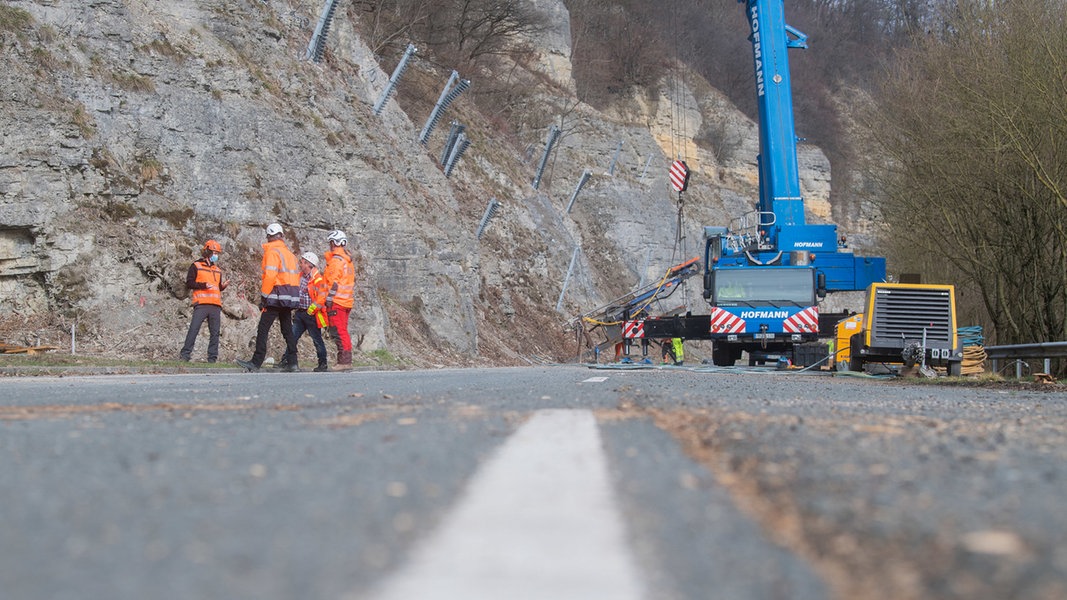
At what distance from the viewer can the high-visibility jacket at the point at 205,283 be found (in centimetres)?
1666

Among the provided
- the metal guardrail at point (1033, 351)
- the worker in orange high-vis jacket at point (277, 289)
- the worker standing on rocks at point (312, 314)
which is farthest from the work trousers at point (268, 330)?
the metal guardrail at point (1033, 351)

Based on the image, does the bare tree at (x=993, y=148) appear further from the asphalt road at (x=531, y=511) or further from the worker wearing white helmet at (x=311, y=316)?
the asphalt road at (x=531, y=511)

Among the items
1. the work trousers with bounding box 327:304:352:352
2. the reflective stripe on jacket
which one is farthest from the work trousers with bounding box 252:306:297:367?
the reflective stripe on jacket

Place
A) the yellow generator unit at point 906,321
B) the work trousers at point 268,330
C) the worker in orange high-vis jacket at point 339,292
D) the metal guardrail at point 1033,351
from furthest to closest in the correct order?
1. the yellow generator unit at point 906,321
2. the worker in orange high-vis jacket at point 339,292
3. the metal guardrail at point 1033,351
4. the work trousers at point 268,330

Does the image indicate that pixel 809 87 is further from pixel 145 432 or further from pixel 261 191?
pixel 145 432

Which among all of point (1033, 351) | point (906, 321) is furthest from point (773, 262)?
point (1033, 351)

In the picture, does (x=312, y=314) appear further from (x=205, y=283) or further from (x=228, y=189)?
(x=228, y=189)

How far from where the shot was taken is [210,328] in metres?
16.8

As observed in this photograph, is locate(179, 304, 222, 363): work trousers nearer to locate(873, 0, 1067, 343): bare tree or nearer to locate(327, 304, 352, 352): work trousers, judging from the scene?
locate(327, 304, 352, 352): work trousers

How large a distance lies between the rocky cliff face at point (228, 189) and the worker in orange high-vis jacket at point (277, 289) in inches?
103

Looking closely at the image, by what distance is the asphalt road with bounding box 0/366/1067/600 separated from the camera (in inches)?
78.4

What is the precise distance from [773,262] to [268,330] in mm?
13189

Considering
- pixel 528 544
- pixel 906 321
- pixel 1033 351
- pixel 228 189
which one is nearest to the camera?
pixel 528 544

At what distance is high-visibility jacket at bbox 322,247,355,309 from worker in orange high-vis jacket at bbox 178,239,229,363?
1733 millimetres
